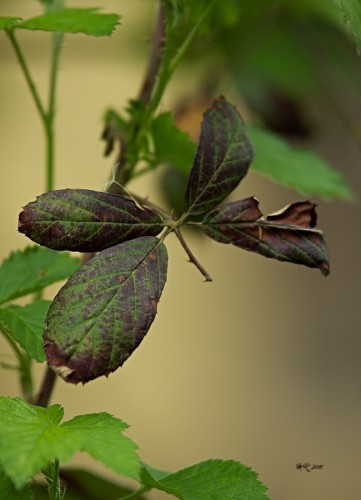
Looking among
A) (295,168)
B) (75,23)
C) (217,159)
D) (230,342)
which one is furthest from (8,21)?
(230,342)

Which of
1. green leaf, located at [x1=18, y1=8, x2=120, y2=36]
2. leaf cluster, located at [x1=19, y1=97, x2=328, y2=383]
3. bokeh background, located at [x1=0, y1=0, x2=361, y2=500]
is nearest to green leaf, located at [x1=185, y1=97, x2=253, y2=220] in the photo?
leaf cluster, located at [x1=19, y1=97, x2=328, y2=383]

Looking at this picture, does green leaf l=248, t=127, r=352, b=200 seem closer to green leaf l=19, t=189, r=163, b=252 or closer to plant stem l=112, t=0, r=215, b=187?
plant stem l=112, t=0, r=215, b=187

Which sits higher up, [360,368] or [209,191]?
[209,191]

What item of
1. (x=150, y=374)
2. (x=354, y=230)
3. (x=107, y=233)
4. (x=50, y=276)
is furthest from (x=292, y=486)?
(x=107, y=233)

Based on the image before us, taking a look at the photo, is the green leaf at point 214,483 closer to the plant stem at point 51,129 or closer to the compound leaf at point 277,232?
the compound leaf at point 277,232

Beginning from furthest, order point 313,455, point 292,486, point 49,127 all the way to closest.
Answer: point 313,455
point 292,486
point 49,127

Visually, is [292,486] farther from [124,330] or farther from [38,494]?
[124,330]

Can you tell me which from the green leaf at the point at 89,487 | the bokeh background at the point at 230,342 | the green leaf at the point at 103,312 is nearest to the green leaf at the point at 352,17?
the green leaf at the point at 103,312
